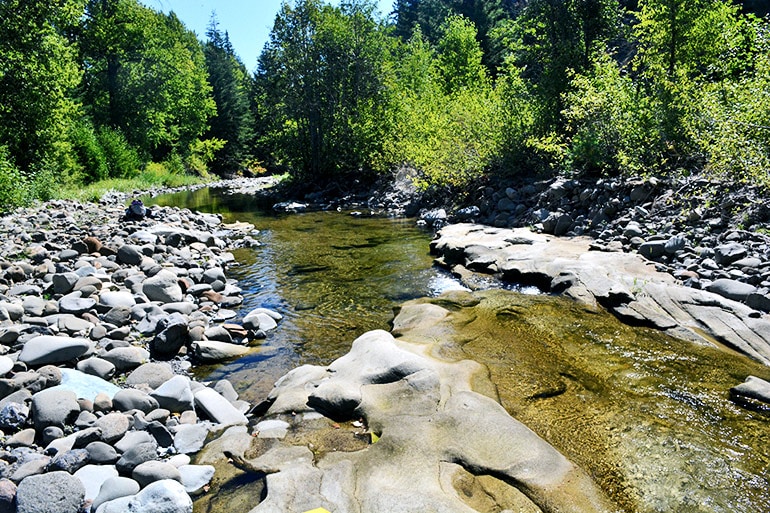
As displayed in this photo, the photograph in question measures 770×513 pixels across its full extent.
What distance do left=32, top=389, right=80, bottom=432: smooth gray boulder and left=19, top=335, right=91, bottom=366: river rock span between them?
105 centimetres

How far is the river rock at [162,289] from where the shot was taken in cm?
870

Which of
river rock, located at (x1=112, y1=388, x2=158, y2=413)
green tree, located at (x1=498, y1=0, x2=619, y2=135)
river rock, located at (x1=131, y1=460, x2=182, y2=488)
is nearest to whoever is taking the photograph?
river rock, located at (x1=131, y1=460, x2=182, y2=488)

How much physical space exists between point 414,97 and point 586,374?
25823 millimetres

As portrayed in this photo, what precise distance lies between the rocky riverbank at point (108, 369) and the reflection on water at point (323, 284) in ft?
1.48

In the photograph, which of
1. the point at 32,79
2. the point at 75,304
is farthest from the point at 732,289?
the point at 32,79

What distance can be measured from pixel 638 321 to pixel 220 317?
23.1 feet

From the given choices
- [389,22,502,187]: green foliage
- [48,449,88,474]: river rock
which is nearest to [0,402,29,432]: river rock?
[48,449,88,474]: river rock

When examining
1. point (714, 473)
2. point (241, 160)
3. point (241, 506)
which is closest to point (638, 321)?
point (714, 473)

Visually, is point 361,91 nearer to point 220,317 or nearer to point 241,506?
point 220,317

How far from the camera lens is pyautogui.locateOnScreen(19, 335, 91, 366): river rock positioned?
554 centimetres

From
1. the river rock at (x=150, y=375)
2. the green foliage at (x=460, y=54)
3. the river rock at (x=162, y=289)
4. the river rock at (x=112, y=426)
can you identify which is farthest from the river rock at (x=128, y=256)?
the green foliage at (x=460, y=54)

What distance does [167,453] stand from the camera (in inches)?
176

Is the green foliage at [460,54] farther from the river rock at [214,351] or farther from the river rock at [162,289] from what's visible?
the river rock at [214,351]

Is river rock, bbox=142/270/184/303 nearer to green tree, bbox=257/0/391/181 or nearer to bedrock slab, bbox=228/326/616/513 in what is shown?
bedrock slab, bbox=228/326/616/513
